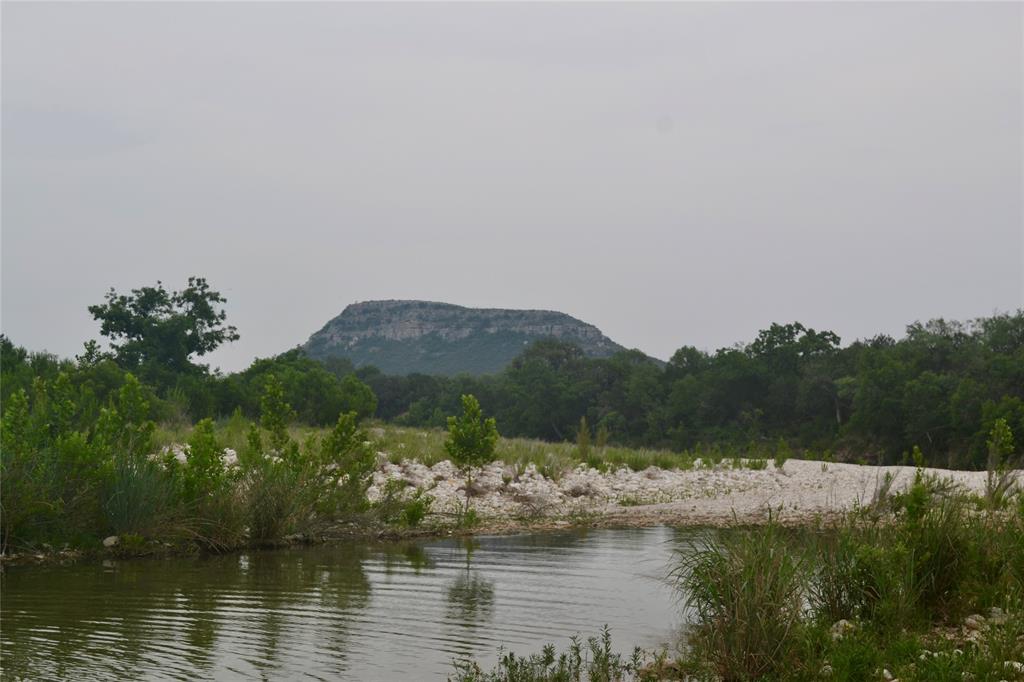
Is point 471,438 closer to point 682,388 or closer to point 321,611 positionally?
point 321,611

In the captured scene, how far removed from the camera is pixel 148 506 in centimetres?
1422

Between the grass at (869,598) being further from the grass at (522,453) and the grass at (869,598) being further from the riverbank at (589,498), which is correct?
the grass at (522,453)

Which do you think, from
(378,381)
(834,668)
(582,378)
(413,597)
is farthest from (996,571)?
(378,381)

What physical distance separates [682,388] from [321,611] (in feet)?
152

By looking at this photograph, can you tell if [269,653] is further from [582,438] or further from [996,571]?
[582,438]

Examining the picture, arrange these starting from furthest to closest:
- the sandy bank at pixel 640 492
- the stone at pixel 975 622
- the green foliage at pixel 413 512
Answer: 1. the sandy bank at pixel 640 492
2. the green foliage at pixel 413 512
3. the stone at pixel 975 622

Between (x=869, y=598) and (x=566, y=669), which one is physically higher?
(x=869, y=598)

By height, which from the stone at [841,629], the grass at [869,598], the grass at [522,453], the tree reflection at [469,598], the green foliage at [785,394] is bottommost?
the tree reflection at [469,598]

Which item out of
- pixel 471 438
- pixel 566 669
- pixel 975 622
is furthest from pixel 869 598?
pixel 471 438

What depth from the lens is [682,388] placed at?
5541 centimetres

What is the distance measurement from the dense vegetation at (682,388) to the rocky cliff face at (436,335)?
44.2 m

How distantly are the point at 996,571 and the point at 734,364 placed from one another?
152 ft

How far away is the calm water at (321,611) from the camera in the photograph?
8281 millimetres

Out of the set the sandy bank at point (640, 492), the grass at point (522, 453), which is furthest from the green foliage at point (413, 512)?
the grass at point (522, 453)
